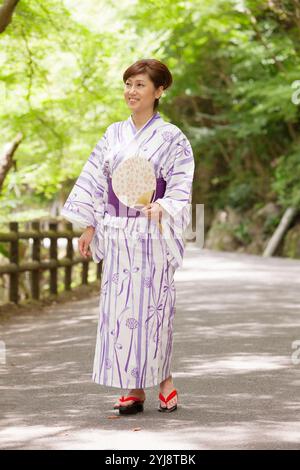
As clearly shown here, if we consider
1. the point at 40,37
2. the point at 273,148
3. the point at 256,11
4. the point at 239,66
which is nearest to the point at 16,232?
the point at 40,37

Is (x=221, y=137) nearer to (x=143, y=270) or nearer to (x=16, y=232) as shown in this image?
(x=16, y=232)

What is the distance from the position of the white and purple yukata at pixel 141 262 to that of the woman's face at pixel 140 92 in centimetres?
11

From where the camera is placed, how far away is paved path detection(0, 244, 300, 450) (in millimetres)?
4398

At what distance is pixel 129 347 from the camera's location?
5.12m

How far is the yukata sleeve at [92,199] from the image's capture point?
209 inches

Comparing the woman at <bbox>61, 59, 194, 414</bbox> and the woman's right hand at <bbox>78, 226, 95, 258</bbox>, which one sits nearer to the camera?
the woman at <bbox>61, 59, 194, 414</bbox>

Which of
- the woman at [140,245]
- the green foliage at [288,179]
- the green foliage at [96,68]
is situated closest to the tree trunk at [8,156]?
the green foliage at [96,68]

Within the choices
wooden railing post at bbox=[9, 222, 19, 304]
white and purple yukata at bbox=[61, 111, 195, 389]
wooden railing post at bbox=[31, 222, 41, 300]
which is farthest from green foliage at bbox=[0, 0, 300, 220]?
white and purple yukata at bbox=[61, 111, 195, 389]

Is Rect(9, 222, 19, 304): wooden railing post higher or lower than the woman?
lower

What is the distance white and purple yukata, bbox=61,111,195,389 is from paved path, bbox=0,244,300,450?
288 millimetres

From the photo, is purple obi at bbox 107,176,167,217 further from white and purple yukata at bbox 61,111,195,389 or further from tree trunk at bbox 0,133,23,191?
tree trunk at bbox 0,133,23,191

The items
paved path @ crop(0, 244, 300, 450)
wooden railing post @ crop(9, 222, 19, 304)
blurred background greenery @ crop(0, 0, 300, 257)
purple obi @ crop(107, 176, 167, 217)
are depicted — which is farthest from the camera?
blurred background greenery @ crop(0, 0, 300, 257)

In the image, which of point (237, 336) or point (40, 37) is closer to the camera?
point (237, 336)

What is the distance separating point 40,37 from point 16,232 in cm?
283
